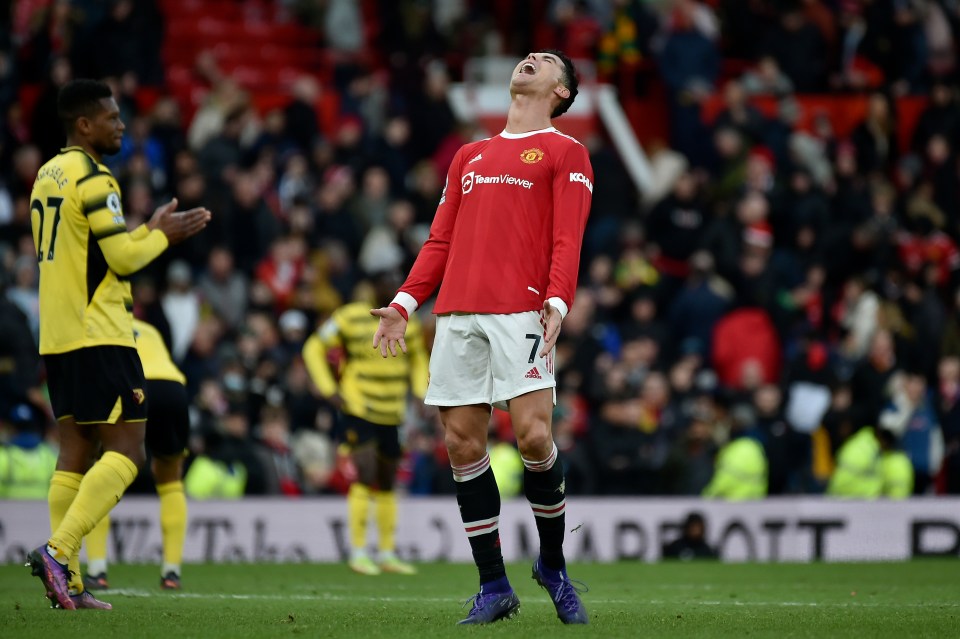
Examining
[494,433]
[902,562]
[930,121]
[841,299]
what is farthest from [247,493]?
[930,121]

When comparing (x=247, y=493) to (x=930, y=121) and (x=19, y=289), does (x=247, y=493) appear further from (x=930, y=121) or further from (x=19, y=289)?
(x=930, y=121)

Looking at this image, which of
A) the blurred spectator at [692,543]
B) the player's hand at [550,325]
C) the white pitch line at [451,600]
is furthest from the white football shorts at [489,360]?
the blurred spectator at [692,543]

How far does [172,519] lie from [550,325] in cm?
416

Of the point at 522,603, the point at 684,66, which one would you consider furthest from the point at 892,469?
the point at 522,603

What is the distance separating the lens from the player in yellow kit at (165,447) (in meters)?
10.2

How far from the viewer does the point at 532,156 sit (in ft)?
24.8

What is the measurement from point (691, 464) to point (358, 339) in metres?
4.55

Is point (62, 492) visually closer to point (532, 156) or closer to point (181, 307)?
point (532, 156)

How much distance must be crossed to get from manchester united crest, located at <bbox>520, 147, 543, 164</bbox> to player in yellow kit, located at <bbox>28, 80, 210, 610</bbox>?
1.74 m

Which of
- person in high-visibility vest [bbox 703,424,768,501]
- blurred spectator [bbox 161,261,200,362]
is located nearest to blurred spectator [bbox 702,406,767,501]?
person in high-visibility vest [bbox 703,424,768,501]

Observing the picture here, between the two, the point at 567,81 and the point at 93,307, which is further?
the point at 93,307

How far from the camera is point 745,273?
18.6m

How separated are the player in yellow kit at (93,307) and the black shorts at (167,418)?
1661mm

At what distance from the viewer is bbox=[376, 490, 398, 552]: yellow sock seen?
13.3 metres
